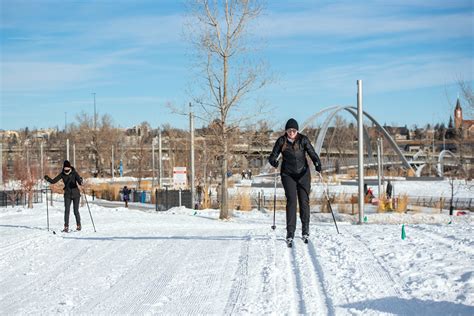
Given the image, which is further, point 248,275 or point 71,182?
point 71,182

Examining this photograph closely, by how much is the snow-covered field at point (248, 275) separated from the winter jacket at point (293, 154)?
1.12 m

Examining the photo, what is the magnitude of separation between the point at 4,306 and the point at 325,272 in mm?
3421

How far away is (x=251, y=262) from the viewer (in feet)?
26.1

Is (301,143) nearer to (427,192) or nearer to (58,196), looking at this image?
(58,196)

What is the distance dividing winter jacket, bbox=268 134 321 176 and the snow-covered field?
1.12m

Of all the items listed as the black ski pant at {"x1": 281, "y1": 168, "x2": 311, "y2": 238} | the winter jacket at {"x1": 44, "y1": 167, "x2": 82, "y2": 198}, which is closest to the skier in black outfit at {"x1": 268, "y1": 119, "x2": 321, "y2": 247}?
the black ski pant at {"x1": 281, "y1": 168, "x2": 311, "y2": 238}

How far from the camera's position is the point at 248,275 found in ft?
23.4

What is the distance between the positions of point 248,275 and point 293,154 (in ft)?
8.46

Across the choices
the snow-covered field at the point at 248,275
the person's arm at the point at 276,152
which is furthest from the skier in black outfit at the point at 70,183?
the person's arm at the point at 276,152

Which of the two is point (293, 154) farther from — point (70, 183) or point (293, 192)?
point (70, 183)

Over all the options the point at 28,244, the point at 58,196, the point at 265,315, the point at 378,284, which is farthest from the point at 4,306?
the point at 58,196

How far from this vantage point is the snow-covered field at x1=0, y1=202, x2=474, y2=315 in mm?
5750

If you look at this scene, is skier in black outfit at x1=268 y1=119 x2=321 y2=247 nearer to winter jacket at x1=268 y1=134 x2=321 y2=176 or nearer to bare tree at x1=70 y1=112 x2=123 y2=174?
winter jacket at x1=268 y1=134 x2=321 y2=176

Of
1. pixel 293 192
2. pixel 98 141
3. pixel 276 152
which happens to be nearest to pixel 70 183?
pixel 276 152
